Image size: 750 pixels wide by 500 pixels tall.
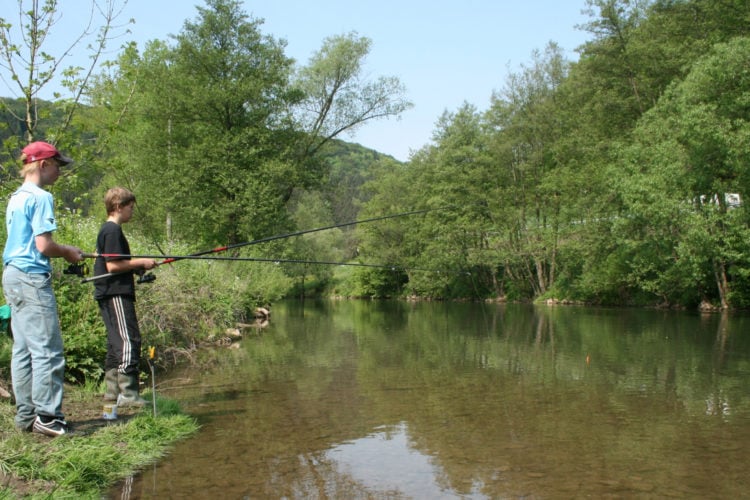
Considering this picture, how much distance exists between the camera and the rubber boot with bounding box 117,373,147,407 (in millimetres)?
5352

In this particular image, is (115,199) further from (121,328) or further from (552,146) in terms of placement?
(552,146)

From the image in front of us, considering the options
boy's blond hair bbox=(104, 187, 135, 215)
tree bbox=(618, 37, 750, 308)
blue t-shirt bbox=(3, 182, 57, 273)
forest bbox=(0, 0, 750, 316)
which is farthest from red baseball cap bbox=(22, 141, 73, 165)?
tree bbox=(618, 37, 750, 308)

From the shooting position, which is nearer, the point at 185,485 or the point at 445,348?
the point at 185,485

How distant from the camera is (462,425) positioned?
5.83 meters

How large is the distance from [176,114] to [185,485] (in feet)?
72.5

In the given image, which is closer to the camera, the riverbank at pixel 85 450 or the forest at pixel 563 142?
the riverbank at pixel 85 450

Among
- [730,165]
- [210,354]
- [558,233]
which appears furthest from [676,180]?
[210,354]

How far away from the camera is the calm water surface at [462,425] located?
4.21 meters

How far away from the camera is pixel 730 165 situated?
20.7 meters

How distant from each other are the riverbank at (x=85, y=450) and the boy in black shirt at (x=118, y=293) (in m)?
0.40

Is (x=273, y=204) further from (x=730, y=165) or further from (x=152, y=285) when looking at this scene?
(x=730, y=165)

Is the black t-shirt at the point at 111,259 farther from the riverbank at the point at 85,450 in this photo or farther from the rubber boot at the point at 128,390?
the riverbank at the point at 85,450

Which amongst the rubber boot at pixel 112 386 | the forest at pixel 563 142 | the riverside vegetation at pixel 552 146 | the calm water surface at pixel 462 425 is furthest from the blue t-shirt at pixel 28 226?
the forest at pixel 563 142

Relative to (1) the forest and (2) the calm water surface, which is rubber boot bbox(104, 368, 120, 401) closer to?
(2) the calm water surface
